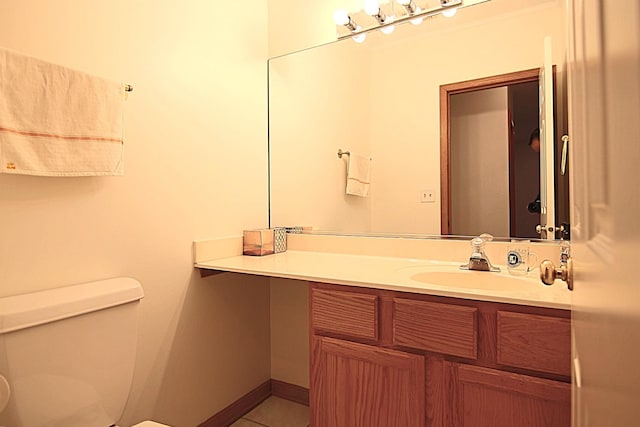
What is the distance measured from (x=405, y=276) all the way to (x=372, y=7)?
1331mm

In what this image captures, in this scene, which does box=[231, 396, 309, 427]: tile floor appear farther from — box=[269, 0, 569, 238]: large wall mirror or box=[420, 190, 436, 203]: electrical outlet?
box=[420, 190, 436, 203]: electrical outlet

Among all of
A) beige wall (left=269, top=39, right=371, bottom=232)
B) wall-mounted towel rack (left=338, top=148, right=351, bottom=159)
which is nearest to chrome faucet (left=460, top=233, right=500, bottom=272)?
beige wall (left=269, top=39, right=371, bottom=232)

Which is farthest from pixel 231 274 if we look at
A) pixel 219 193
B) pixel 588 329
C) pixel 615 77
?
pixel 615 77

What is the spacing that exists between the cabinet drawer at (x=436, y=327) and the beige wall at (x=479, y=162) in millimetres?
612

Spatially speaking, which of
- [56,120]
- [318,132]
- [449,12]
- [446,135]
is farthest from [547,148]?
[56,120]

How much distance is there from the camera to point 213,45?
1798 mm

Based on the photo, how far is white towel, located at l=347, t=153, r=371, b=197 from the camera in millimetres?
1980

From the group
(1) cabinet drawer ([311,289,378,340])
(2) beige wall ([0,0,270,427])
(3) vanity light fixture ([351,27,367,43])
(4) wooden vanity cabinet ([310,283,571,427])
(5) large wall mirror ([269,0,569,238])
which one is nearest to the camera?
(4) wooden vanity cabinet ([310,283,571,427])

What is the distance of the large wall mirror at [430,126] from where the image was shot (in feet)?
5.18

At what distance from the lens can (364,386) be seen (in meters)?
1.34

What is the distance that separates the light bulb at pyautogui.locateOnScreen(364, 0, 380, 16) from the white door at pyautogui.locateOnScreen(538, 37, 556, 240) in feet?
2.55

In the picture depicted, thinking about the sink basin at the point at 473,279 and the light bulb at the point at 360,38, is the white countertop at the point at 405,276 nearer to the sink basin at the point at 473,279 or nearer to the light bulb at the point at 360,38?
the sink basin at the point at 473,279

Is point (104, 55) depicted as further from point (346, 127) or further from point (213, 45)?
point (346, 127)

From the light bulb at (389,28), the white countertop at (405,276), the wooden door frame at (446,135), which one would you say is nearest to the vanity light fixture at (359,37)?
the light bulb at (389,28)
